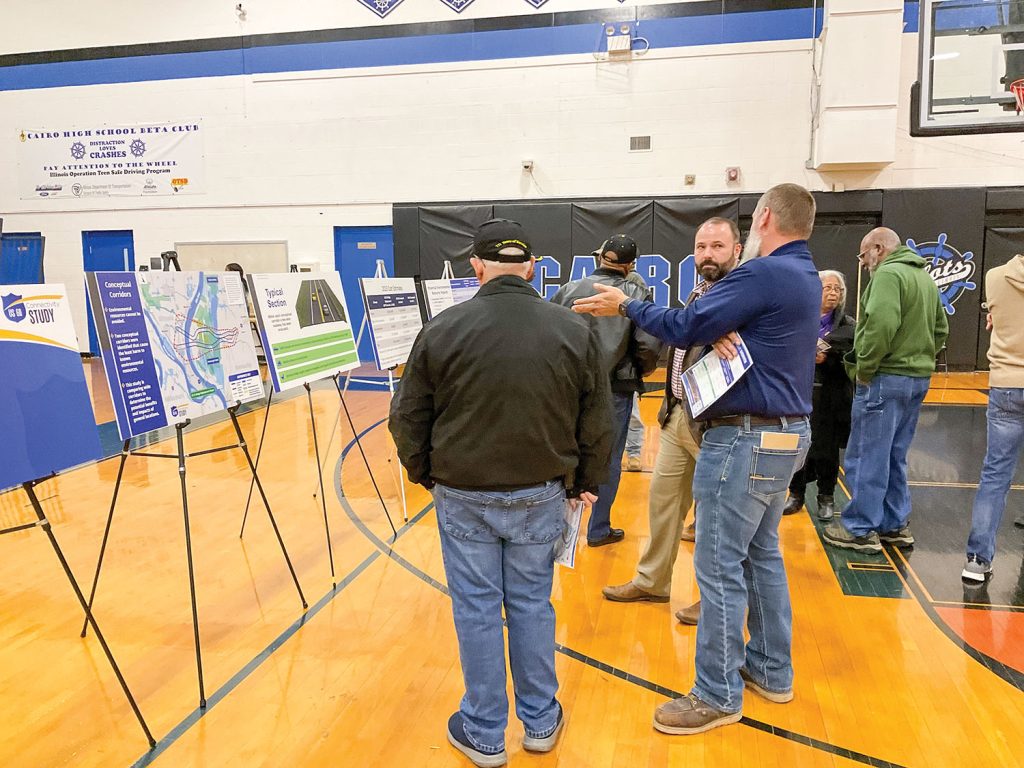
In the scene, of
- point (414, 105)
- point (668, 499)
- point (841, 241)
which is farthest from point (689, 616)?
point (414, 105)

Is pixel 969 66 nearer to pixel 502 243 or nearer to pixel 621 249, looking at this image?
pixel 621 249

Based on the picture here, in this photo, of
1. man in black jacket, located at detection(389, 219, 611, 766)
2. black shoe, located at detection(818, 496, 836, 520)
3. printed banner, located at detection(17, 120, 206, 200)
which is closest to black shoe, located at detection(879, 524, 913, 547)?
black shoe, located at detection(818, 496, 836, 520)

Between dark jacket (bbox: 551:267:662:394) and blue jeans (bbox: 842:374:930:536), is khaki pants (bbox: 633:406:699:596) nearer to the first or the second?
dark jacket (bbox: 551:267:662:394)

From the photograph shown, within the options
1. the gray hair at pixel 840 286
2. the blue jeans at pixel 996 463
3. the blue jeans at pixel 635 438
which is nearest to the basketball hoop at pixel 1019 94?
the gray hair at pixel 840 286

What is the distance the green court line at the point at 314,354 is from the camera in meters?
3.66

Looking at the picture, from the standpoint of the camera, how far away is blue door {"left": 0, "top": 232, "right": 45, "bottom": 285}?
11.9 m

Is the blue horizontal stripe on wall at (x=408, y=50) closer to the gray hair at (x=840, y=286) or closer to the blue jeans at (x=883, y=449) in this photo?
the gray hair at (x=840, y=286)

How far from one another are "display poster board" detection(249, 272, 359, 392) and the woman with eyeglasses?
9.57 ft

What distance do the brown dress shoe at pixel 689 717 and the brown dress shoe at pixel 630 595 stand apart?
0.94 meters

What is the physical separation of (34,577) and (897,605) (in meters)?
4.50

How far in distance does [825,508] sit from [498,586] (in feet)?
10.3

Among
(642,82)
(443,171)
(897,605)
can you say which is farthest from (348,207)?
(897,605)

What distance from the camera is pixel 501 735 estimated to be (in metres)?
2.29

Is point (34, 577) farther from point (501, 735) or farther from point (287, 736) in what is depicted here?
point (501, 735)
